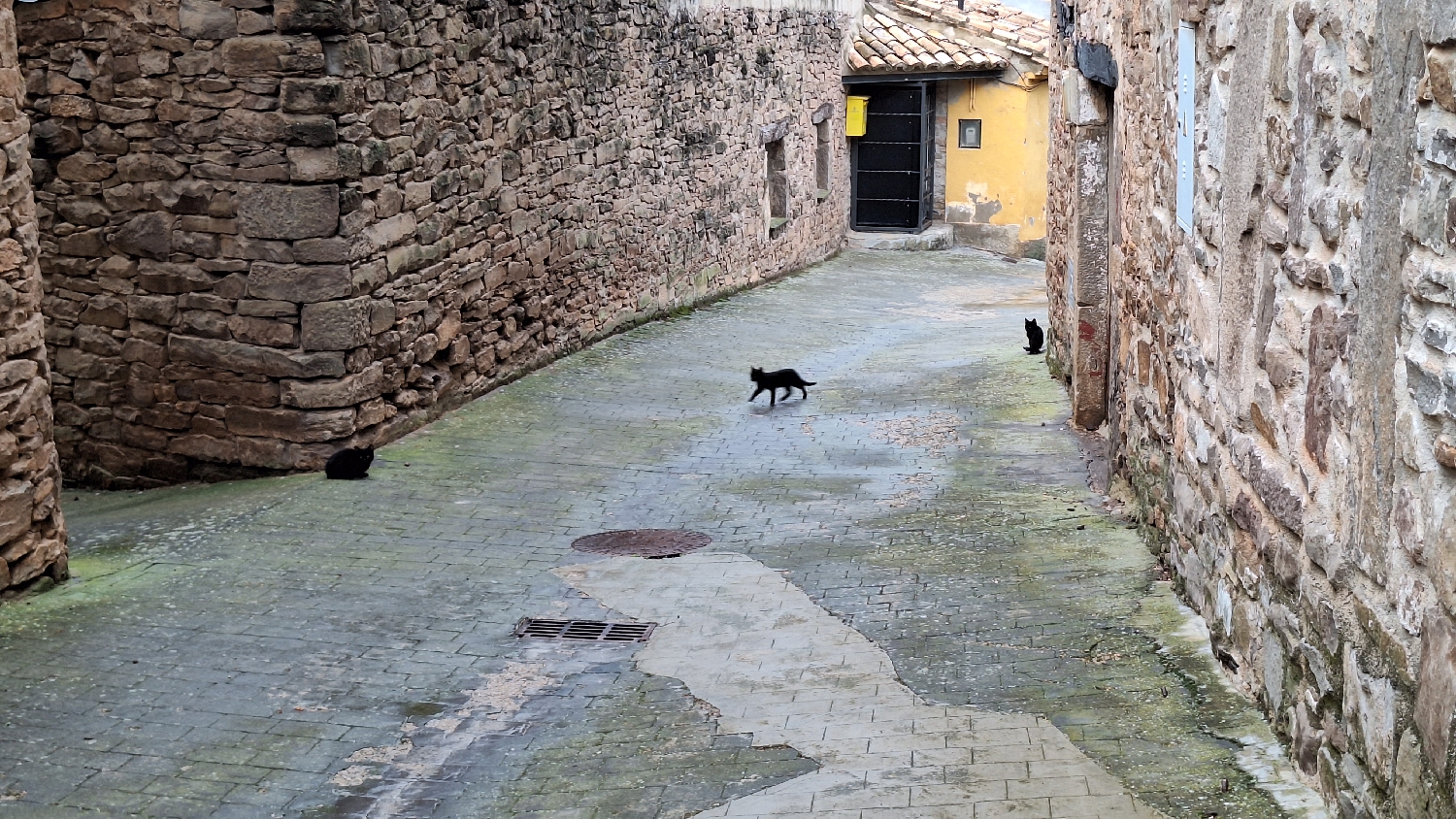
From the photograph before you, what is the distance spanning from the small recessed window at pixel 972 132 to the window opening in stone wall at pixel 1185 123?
1682cm

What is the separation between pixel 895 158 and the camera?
22469 mm

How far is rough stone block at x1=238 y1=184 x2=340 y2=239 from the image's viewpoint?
8.20 m

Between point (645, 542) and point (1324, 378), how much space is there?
13.1 feet

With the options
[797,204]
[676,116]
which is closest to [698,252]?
[676,116]

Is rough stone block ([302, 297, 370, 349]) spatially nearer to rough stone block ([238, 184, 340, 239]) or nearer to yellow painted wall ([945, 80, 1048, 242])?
rough stone block ([238, 184, 340, 239])

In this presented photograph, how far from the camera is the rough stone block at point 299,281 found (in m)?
8.29

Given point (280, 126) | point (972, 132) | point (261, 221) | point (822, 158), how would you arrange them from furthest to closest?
1. point (972, 132)
2. point (822, 158)
3. point (261, 221)
4. point (280, 126)

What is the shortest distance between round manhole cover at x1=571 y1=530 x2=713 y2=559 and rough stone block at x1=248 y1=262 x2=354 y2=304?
2158 mm

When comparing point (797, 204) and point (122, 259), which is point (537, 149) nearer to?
point (122, 259)

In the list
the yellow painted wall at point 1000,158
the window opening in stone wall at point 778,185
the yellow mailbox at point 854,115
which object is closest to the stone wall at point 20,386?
the window opening in stone wall at point 778,185

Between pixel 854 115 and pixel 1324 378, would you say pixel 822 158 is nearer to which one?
pixel 854 115

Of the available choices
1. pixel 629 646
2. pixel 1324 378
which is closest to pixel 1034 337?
pixel 629 646

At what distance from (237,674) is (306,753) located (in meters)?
0.77

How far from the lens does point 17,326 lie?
6262 mm
